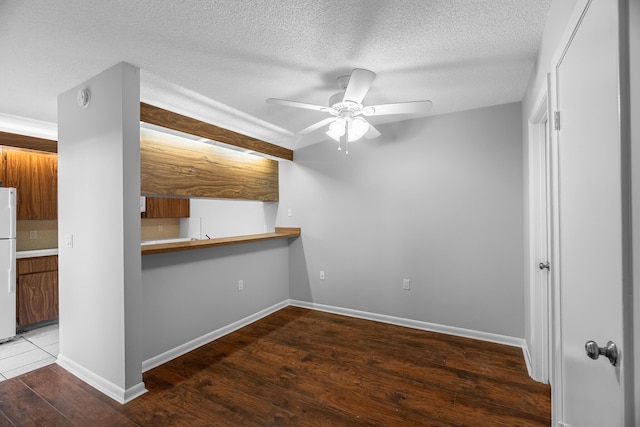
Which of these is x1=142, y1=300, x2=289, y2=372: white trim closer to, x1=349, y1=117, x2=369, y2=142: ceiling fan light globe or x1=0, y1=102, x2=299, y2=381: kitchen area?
x1=0, y1=102, x2=299, y2=381: kitchen area

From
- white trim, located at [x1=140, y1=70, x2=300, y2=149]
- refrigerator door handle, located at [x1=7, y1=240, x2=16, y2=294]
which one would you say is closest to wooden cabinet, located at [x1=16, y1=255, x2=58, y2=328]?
refrigerator door handle, located at [x1=7, y1=240, x2=16, y2=294]

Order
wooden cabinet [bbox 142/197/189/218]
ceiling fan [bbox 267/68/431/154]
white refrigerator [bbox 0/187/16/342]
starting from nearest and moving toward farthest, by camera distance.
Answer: ceiling fan [bbox 267/68/431/154]
white refrigerator [bbox 0/187/16/342]
wooden cabinet [bbox 142/197/189/218]

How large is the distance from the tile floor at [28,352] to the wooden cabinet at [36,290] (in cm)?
17

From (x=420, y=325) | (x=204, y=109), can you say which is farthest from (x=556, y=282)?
(x=204, y=109)

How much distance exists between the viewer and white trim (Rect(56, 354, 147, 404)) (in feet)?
7.02

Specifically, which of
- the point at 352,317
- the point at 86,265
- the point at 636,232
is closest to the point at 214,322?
the point at 86,265

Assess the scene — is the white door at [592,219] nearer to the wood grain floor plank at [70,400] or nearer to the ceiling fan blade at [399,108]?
the ceiling fan blade at [399,108]

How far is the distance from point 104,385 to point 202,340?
90cm

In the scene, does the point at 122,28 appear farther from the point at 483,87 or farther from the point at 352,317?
the point at 352,317

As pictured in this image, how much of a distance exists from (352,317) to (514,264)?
1861 mm

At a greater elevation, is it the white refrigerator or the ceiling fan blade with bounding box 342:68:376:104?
the ceiling fan blade with bounding box 342:68:376:104

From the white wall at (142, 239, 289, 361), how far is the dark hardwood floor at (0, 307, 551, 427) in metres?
0.23

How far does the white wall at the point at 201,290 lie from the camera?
2643 millimetres

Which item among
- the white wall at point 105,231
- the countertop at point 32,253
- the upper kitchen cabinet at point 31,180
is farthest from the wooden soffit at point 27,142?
the white wall at point 105,231
